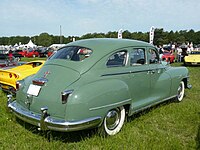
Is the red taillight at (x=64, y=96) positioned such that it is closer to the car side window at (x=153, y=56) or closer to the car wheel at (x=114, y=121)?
the car wheel at (x=114, y=121)

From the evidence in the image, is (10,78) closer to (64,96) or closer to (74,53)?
(74,53)

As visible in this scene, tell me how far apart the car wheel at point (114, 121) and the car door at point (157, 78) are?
1.11 metres

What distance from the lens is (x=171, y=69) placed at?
223 inches

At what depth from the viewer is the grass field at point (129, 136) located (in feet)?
11.4

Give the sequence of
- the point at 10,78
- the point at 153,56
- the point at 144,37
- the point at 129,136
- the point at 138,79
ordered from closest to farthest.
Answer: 1. the point at 129,136
2. the point at 138,79
3. the point at 153,56
4. the point at 10,78
5. the point at 144,37

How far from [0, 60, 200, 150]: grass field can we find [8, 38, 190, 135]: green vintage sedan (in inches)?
11.7

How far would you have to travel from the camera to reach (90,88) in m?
3.38

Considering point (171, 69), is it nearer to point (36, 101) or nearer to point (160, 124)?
point (160, 124)

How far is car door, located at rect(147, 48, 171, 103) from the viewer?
15.8 ft

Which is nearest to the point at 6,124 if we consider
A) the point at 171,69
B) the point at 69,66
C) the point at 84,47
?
the point at 69,66

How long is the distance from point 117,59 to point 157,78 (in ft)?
4.44

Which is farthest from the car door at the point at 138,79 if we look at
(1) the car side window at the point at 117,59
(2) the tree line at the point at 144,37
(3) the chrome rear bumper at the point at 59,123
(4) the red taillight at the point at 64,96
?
(2) the tree line at the point at 144,37

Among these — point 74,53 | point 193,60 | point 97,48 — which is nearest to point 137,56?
point 97,48

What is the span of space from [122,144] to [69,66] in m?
1.51
